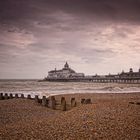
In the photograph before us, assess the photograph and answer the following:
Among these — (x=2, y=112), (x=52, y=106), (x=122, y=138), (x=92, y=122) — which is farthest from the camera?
(x=52, y=106)

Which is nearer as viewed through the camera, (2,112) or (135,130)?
(135,130)

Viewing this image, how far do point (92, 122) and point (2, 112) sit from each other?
6775mm

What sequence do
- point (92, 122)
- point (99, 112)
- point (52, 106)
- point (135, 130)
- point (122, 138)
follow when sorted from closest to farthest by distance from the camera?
point (122, 138) → point (135, 130) → point (92, 122) → point (99, 112) → point (52, 106)

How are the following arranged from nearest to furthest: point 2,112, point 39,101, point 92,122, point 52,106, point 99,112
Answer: point 92,122
point 99,112
point 2,112
point 52,106
point 39,101

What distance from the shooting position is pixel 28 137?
8.98 meters

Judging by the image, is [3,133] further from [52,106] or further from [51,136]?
[52,106]

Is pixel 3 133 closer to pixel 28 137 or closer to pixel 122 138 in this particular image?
pixel 28 137

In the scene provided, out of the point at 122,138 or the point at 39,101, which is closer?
the point at 122,138

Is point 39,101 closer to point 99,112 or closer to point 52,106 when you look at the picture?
point 52,106

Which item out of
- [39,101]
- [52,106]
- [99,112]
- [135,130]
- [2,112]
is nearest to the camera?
[135,130]

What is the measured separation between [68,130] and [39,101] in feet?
34.3

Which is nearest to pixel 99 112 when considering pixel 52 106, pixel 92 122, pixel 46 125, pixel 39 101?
pixel 92 122

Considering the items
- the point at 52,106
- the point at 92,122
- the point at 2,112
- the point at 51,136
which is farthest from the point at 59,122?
the point at 52,106

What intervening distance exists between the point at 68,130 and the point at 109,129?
1.41m
